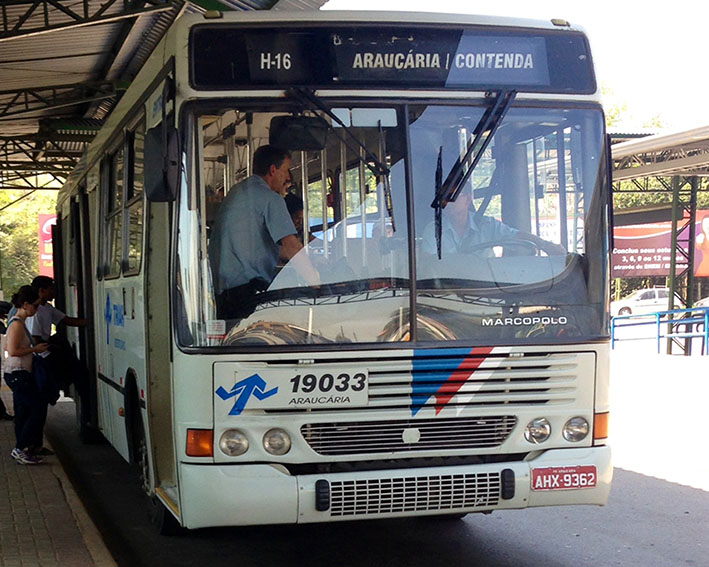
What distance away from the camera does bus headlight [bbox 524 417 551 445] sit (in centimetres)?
595

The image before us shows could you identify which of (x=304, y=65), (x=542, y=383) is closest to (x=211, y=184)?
(x=304, y=65)

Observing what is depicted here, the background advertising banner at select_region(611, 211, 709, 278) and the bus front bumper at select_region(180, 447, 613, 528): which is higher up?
the background advertising banner at select_region(611, 211, 709, 278)

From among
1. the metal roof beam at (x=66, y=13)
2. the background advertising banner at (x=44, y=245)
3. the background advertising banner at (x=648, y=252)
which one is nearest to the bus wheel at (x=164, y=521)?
the metal roof beam at (x=66, y=13)

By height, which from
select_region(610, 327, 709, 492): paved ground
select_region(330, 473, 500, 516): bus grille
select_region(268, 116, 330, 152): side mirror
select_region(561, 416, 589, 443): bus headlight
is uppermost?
select_region(268, 116, 330, 152): side mirror

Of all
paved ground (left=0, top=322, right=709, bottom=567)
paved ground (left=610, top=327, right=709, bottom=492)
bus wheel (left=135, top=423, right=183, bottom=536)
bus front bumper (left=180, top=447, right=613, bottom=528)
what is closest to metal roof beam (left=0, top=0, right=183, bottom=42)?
paved ground (left=0, top=322, right=709, bottom=567)

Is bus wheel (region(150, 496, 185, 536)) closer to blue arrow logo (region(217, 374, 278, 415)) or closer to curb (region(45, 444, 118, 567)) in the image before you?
curb (region(45, 444, 118, 567))

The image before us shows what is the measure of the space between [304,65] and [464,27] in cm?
98

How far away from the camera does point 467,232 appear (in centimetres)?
599

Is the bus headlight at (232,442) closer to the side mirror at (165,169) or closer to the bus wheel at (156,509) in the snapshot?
the side mirror at (165,169)

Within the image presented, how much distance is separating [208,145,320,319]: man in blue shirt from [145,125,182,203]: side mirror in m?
0.33

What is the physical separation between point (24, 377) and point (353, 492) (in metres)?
5.72

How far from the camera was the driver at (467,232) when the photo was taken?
233 inches

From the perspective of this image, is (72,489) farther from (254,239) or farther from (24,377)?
(254,239)

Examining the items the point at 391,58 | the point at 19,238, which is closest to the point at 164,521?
the point at 391,58
